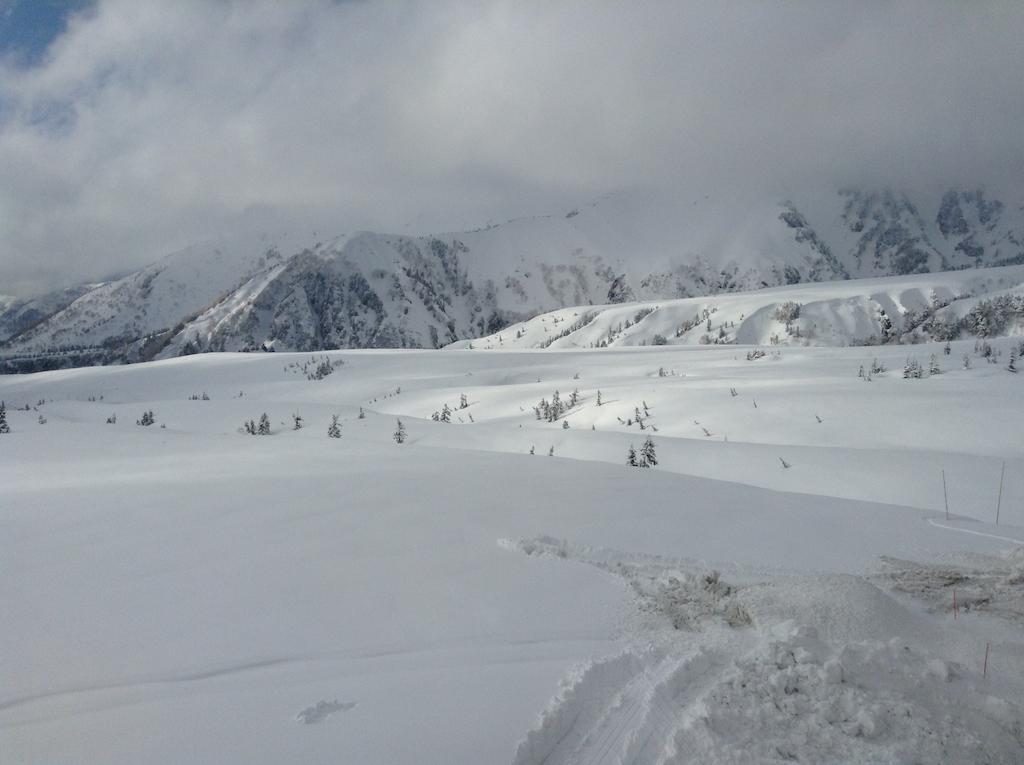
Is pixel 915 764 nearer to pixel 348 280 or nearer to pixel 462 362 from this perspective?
pixel 462 362

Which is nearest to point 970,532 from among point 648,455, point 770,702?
point 770,702

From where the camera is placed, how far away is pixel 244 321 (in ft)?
494

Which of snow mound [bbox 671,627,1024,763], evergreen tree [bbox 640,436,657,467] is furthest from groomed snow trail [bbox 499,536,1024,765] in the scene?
evergreen tree [bbox 640,436,657,467]

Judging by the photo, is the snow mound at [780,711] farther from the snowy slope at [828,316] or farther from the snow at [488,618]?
the snowy slope at [828,316]

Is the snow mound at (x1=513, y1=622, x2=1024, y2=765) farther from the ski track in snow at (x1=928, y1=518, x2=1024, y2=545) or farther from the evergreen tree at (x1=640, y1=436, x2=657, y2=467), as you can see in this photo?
the evergreen tree at (x1=640, y1=436, x2=657, y2=467)

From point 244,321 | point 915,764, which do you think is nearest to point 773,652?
point 915,764

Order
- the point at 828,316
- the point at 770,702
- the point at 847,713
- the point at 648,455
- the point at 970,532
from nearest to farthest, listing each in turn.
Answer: the point at 847,713, the point at 770,702, the point at 970,532, the point at 648,455, the point at 828,316

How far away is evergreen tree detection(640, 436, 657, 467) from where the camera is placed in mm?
14032

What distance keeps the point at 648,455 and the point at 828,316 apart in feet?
303

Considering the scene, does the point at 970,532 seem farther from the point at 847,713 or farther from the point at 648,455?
the point at 648,455

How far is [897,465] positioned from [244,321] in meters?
164

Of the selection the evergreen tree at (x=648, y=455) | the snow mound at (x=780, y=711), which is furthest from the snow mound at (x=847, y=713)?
the evergreen tree at (x=648, y=455)

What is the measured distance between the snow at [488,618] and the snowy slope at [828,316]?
270ft

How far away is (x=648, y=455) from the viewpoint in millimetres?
14188
